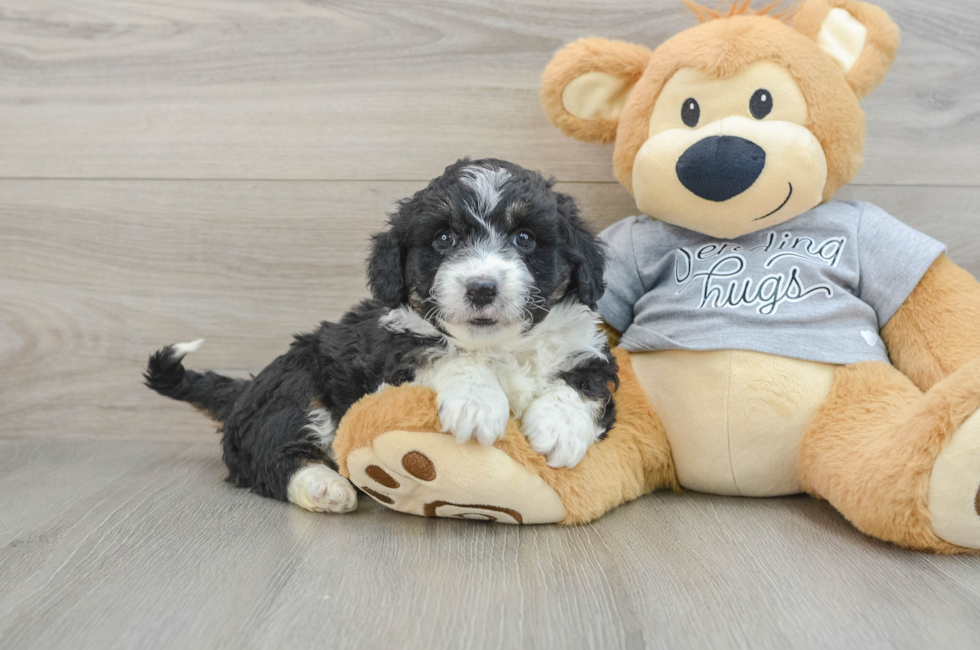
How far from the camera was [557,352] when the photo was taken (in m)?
1.62

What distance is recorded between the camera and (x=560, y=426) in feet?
4.83

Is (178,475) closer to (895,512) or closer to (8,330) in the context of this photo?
(8,330)

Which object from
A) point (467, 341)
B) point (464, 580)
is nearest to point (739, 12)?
point (467, 341)

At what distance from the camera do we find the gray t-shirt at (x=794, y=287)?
1.64 m

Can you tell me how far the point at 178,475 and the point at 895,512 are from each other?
70.2 inches

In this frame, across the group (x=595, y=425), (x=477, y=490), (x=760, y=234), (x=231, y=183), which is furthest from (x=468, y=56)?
(x=477, y=490)

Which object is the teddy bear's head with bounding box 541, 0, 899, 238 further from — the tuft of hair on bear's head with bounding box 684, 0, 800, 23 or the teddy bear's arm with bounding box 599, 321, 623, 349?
the teddy bear's arm with bounding box 599, 321, 623, 349

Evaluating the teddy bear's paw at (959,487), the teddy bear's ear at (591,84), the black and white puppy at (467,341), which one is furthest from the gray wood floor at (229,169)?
the teddy bear's paw at (959,487)

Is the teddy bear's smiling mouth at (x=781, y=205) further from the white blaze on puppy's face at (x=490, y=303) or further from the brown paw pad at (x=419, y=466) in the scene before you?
the brown paw pad at (x=419, y=466)

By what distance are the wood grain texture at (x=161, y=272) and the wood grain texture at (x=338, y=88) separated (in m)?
0.08

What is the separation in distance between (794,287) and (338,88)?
4.76 ft

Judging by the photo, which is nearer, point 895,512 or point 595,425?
point 895,512

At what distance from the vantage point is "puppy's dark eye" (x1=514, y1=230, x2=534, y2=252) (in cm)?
150

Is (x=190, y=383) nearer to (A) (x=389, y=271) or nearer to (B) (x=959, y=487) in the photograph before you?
(A) (x=389, y=271)
